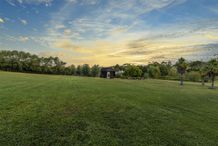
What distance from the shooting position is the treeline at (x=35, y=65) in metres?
59.3

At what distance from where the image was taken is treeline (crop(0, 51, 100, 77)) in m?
59.3

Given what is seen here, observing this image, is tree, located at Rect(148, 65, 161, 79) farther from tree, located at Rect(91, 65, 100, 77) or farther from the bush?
tree, located at Rect(91, 65, 100, 77)

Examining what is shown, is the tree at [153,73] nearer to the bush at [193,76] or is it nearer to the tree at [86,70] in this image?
the bush at [193,76]

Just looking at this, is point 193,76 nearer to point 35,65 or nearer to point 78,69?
point 78,69

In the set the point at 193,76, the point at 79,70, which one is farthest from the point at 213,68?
the point at 79,70

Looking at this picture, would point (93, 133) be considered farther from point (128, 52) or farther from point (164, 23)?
point (128, 52)

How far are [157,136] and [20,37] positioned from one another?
33.6 metres

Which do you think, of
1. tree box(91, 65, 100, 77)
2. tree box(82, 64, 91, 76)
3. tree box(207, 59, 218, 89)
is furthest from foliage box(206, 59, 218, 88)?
tree box(82, 64, 91, 76)

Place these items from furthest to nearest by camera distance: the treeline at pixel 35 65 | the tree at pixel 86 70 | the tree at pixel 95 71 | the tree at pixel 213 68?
the tree at pixel 86 70
the tree at pixel 95 71
the treeline at pixel 35 65
the tree at pixel 213 68

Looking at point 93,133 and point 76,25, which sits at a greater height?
point 76,25

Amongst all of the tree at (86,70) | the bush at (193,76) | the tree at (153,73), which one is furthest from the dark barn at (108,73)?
the bush at (193,76)

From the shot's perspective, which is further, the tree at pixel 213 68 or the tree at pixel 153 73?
the tree at pixel 153 73

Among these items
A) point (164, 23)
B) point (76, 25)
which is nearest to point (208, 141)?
point (164, 23)

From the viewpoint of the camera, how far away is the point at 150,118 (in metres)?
6.56
